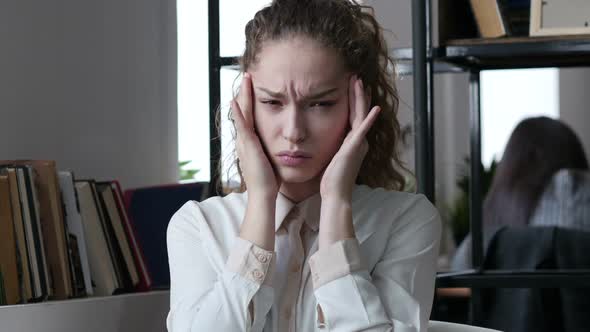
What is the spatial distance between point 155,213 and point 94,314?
48 centimetres

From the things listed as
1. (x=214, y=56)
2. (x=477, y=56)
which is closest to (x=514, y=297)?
(x=477, y=56)

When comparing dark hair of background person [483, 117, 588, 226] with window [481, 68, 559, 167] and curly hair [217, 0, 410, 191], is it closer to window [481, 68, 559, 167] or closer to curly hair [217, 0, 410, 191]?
curly hair [217, 0, 410, 191]

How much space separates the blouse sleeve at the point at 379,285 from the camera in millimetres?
1449

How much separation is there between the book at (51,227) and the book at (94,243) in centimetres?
11

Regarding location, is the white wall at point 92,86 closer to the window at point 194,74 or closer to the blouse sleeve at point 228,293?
the window at point 194,74

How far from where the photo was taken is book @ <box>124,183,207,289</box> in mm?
2385

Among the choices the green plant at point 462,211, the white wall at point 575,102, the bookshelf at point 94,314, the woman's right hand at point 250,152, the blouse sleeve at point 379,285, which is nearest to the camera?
the blouse sleeve at point 379,285

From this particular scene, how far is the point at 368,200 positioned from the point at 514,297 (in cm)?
177

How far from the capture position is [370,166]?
1800mm

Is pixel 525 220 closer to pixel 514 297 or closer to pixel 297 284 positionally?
pixel 514 297

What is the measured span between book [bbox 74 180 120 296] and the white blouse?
1.60 ft

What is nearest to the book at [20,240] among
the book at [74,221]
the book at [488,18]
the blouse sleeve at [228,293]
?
the book at [74,221]

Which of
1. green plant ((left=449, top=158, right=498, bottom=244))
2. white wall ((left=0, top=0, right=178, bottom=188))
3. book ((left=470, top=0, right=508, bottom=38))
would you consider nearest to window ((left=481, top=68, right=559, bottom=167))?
green plant ((left=449, top=158, right=498, bottom=244))

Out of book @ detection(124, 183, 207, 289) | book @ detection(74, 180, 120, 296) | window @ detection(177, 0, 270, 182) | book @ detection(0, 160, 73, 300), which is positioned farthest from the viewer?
window @ detection(177, 0, 270, 182)
